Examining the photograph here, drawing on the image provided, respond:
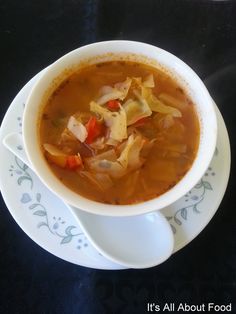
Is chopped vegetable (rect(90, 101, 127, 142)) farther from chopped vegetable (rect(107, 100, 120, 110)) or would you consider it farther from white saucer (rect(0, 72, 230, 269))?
white saucer (rect(0, 72, 230, 269))

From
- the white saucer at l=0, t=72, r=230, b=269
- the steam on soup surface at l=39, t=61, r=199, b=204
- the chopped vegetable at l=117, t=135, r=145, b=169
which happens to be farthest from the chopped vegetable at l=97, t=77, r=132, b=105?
the white saucer at l=0, t=72, r=230, b=269

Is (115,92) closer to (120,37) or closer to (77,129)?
(77,129)

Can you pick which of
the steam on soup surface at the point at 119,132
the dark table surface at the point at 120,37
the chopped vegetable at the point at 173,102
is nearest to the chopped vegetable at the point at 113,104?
the steam on soup surface at the point at 119,132

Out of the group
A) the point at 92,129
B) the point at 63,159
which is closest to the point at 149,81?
the point at 92,129

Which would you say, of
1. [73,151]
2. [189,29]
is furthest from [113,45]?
[189,29]

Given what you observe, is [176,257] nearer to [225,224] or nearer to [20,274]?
[225,224]
